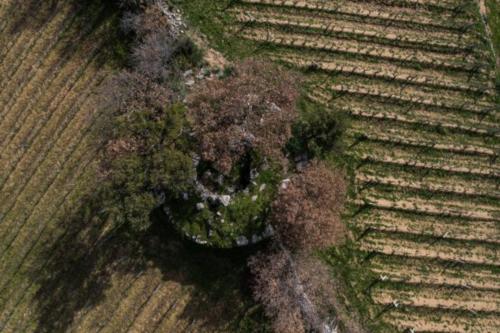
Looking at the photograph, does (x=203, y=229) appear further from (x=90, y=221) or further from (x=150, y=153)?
(x=90, y=221)

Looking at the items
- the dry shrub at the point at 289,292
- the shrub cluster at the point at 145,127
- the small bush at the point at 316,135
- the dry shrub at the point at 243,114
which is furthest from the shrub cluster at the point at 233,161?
the dry shrub at the point at 289,292

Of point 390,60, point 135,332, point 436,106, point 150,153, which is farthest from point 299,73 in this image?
point 135,332

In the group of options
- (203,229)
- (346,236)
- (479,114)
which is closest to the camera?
(203,229)

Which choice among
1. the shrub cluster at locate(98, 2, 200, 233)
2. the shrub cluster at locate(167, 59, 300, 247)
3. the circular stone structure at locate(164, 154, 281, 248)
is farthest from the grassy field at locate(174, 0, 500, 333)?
the circular stone structure at locate(164, 154, 281, 248)

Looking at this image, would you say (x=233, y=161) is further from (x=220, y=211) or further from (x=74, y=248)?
(x=74, y=248)

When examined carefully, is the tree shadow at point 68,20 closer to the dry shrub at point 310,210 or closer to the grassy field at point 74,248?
the grassy field at point 74,248

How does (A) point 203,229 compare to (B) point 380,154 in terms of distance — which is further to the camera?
(B) point 380,154
